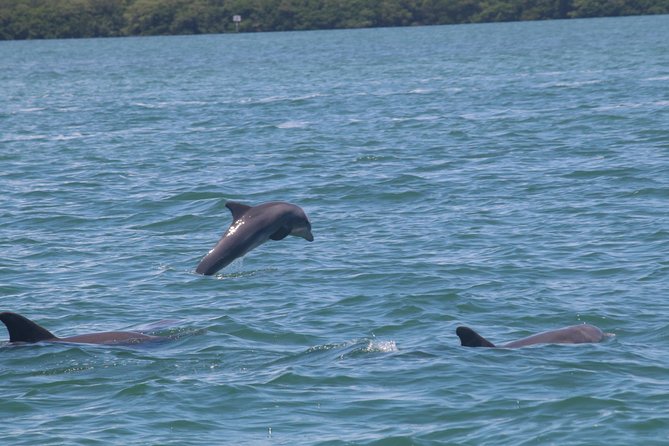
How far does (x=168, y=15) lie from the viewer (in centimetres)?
15500

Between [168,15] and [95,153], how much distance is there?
117 m

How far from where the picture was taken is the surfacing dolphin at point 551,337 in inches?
648

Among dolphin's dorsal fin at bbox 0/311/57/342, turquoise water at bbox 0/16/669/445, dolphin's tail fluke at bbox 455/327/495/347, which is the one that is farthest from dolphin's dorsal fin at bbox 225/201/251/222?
dolphin's tail fluke at bbox 455/327/495/347

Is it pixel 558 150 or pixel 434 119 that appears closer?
pixel 558 150

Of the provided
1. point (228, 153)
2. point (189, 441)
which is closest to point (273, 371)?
point (189, 441)

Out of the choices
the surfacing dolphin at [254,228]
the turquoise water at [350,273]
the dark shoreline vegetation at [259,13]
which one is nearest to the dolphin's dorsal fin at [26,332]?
the turquoise water at [350,273]

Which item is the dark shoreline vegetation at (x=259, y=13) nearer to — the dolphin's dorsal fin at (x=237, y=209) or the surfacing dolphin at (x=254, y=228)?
the surfacing dolphin at (x=254, y=228)

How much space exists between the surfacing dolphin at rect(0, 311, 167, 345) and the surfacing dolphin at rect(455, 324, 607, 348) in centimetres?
400

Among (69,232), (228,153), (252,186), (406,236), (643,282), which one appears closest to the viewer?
(643,282)

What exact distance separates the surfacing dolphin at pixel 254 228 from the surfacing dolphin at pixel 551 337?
4.86m

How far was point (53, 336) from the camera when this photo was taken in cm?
1717

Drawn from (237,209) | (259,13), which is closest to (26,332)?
(237,209)

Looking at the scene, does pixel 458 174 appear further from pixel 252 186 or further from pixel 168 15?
pixel 168 15

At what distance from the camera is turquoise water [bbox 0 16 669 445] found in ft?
47.6
